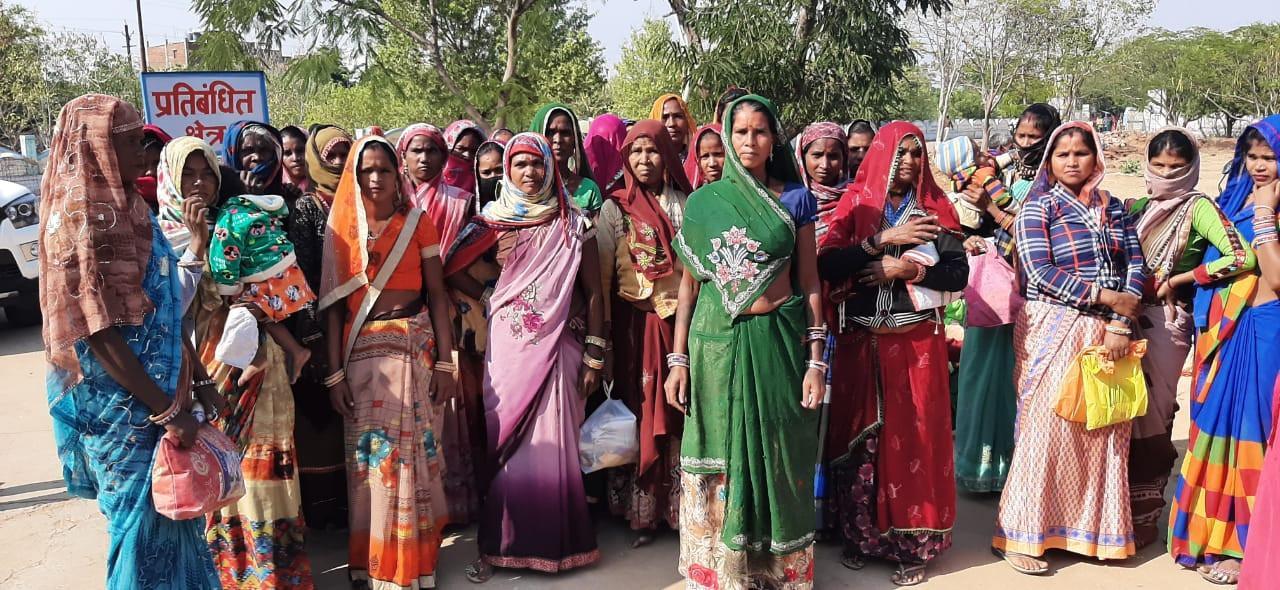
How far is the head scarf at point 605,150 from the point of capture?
5145 millimetres

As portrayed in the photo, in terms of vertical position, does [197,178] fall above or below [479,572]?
above

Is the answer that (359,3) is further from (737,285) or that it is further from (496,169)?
(737,285)

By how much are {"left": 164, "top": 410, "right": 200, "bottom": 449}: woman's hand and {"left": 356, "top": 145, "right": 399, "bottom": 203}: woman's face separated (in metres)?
1.20

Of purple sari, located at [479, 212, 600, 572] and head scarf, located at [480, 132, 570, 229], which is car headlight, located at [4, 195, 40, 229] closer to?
head scarf, located at [480, 132, 570, 229]

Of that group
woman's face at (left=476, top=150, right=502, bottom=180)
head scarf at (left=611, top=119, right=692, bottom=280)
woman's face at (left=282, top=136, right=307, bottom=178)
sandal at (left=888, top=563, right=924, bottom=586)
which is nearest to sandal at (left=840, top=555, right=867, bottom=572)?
sandal at (left=888, top=563, right=924, bottom=586)

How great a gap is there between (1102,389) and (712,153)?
6.32ft

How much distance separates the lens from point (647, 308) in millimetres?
4082

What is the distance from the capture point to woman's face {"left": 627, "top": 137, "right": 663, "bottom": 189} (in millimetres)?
4059

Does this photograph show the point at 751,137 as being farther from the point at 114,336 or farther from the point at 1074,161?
the point at 114,336

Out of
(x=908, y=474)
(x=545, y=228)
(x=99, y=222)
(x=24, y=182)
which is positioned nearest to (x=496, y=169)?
(x=545, y=228)

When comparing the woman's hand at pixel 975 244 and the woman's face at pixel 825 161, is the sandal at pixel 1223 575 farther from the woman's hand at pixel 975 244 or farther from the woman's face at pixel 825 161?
the woman's face at pixel 825 161

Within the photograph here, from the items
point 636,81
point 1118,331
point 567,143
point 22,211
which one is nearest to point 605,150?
point 567,143

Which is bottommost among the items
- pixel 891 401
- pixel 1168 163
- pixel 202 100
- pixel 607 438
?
pixel 607 438

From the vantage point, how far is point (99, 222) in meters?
2.51
